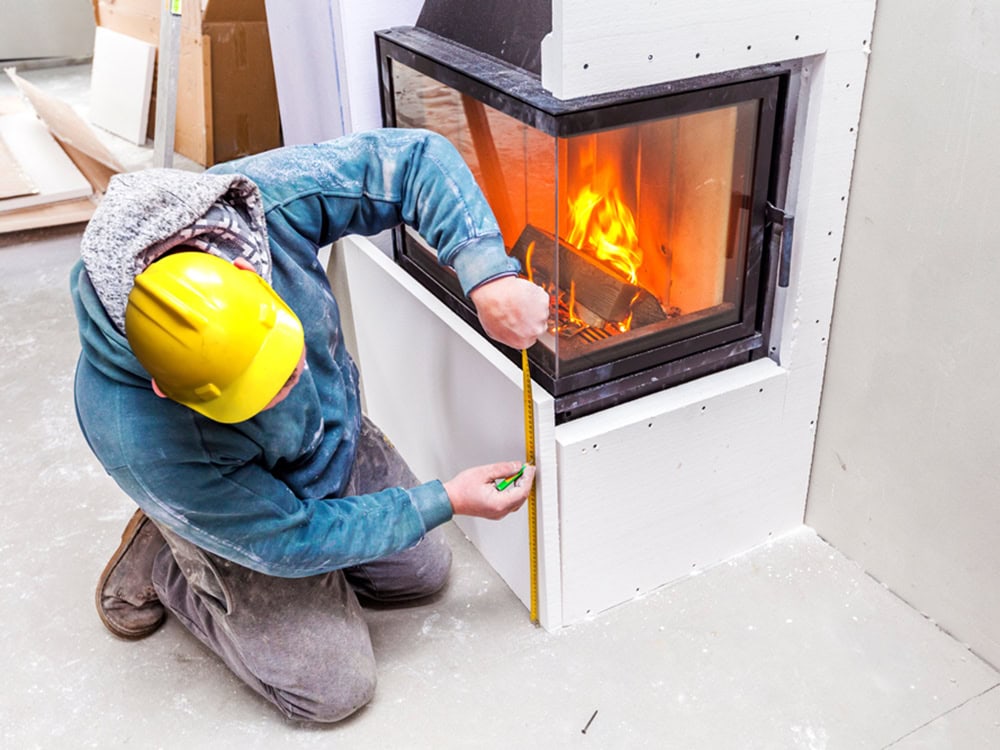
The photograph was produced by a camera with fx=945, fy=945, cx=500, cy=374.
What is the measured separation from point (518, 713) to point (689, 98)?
1.07 metres

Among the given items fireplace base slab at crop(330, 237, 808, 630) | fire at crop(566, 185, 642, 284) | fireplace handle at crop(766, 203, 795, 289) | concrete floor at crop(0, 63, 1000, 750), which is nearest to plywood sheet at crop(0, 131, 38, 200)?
concrete floor at crop(0, 63, 1000, 750)

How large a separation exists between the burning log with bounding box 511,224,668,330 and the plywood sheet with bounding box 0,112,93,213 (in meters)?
2.64

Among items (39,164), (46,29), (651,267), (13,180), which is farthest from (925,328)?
(46,29)

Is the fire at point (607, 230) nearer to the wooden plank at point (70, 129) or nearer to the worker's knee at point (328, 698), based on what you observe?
the worker's knee at point (328, 698)

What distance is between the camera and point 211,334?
3.77 feet

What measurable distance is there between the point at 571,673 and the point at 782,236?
0.87 metres

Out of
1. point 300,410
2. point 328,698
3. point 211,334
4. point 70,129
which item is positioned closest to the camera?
point 211,334

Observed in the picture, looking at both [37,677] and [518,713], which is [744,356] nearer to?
[518,713]

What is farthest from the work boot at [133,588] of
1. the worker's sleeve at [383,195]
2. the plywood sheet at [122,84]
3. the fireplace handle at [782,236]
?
the plywood sheet at [122,84]

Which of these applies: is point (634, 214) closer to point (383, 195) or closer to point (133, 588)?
point (383, 195)

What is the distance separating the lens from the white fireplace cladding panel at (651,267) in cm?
143

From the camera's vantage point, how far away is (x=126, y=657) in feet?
6.00

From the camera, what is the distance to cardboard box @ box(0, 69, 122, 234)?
3.57 meters

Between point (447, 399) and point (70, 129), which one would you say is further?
point (70, 129)
